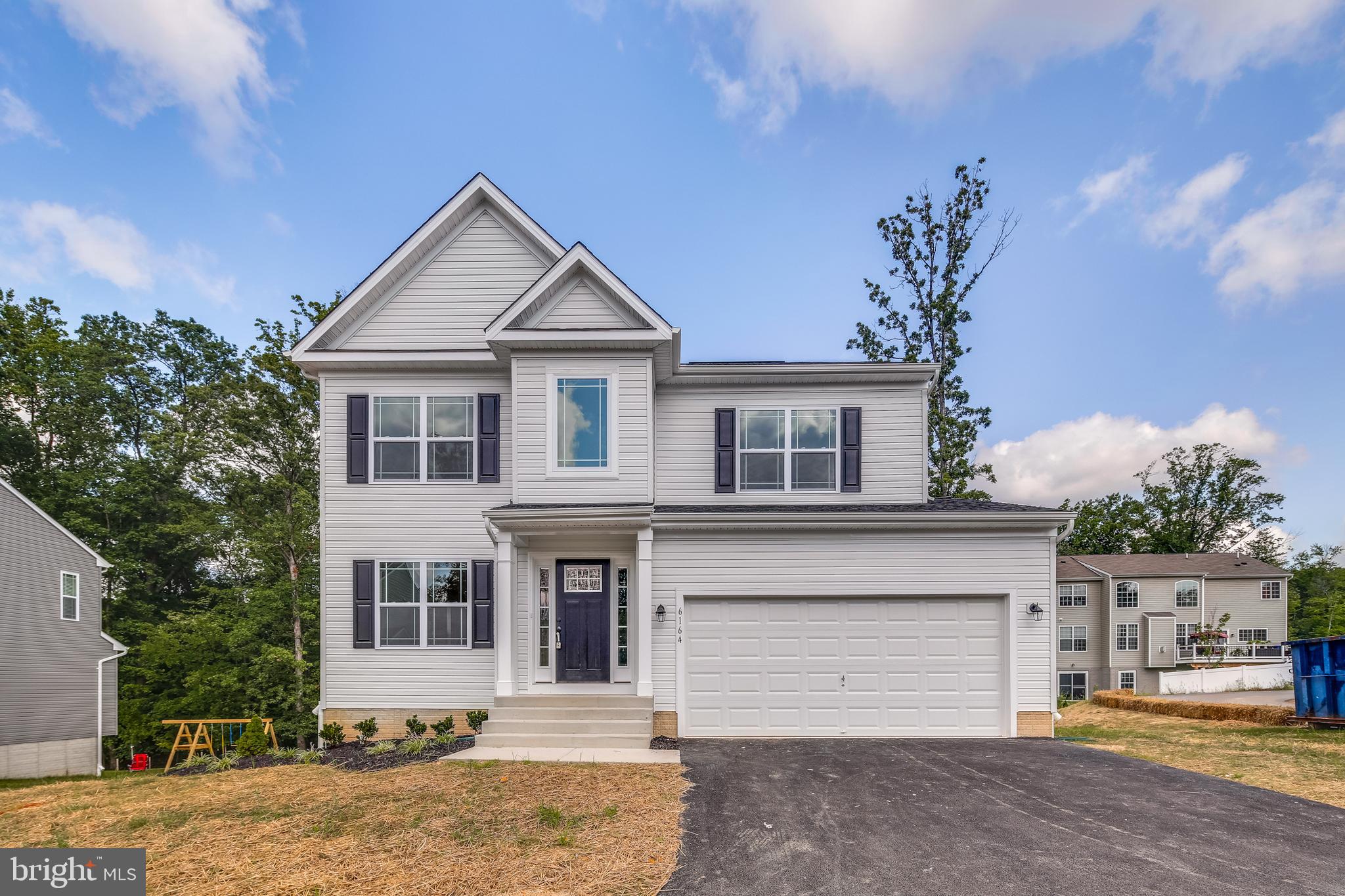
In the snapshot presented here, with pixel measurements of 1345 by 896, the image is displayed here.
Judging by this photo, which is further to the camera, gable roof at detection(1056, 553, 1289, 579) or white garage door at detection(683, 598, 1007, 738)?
gable roof at detection(1056, 553, 1289, 579)

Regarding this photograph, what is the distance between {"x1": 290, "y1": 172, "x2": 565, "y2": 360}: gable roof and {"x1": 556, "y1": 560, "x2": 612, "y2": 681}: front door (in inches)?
232

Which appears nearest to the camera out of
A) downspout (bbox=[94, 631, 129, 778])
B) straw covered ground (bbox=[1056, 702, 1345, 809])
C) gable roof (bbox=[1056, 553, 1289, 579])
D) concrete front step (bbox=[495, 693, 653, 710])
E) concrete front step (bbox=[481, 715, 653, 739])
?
straw covered ground (bbox=[1056, 702, 1345, 809])

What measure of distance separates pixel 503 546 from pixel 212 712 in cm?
1760

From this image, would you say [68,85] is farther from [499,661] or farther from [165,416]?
[499,661]

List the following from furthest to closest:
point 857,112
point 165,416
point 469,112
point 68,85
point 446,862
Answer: point 165,416
point 68,85
point 857,112
point 469,112
point 446,862

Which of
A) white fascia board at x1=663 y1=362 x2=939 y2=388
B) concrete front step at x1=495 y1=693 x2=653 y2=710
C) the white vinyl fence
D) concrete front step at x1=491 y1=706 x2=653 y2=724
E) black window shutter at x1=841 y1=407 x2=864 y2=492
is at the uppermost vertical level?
white fascia board at x1=663 y1=362 x2=939 y2=388

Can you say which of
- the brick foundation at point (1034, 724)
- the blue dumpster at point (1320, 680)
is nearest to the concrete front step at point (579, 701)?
the brick foundation at point (1034, 724)

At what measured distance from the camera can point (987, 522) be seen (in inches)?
431

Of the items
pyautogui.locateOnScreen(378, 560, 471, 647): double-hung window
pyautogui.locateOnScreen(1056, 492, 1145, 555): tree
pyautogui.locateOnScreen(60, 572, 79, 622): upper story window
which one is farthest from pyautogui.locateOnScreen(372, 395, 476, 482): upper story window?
pyautogui.locateOnScreen(1056, 492, 1145, 555): tree

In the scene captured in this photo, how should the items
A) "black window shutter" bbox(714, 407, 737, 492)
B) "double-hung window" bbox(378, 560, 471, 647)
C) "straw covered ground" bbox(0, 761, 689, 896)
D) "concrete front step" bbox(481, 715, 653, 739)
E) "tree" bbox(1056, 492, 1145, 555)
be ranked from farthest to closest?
"tree" bbox(1056, 492, 1145, 555) < "black window shutter" bbox(714, 407, 737, 492) < "double-hung window" bbox(378, 560, 471, 647) < "concrete front step" bbox(481, 715, 653, 739) < "straw covered ground" bbox(0, 761, 689, 896)

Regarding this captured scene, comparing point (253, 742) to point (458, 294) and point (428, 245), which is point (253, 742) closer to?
point (458, 294)

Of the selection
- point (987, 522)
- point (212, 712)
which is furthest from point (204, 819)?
point (212, 712)

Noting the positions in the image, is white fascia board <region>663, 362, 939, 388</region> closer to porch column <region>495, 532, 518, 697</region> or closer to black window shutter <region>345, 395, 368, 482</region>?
porch column <region>495, 532, 518, 697</region>

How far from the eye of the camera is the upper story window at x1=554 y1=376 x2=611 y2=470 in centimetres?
1132
